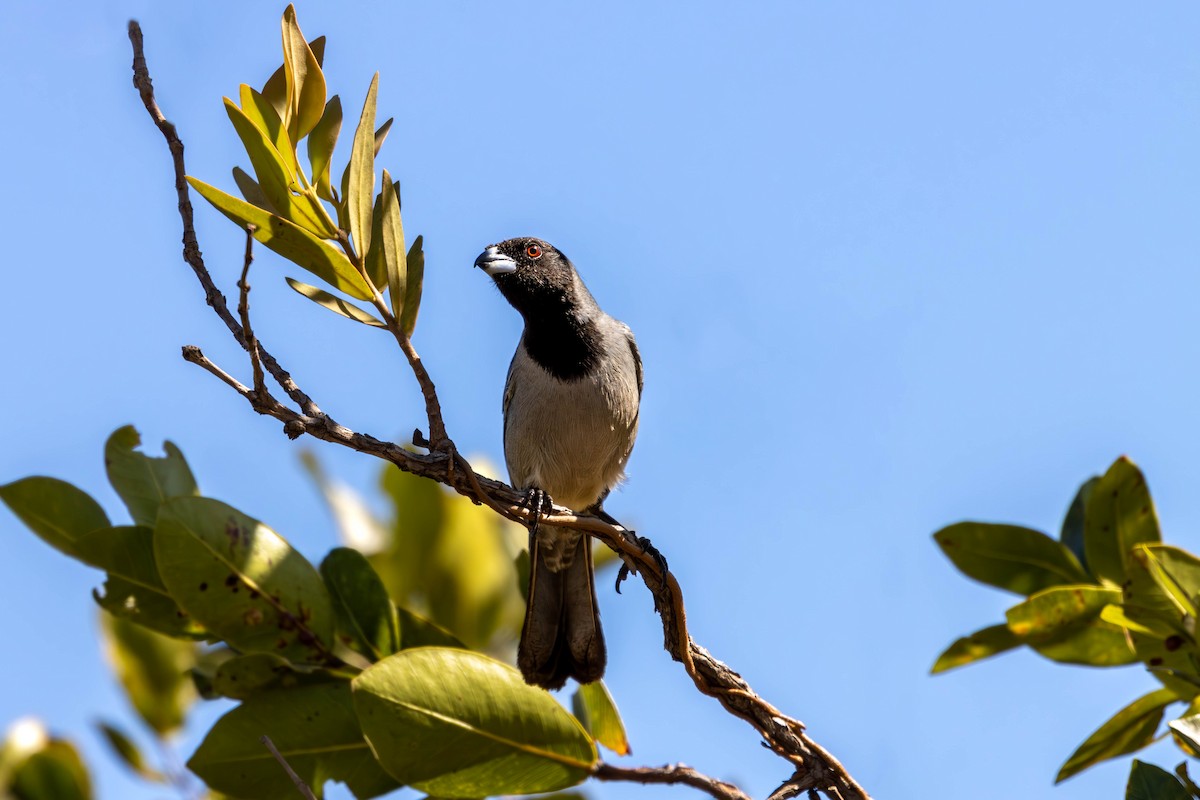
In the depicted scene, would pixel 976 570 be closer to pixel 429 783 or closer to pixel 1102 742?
pixel 1102 742

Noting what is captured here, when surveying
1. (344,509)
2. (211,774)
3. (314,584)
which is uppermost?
(344,509)

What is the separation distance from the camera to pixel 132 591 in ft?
9.16

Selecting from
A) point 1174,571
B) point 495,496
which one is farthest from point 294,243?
point 1174,571

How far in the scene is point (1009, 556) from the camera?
7.07 feet

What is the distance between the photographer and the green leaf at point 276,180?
2.43 metres

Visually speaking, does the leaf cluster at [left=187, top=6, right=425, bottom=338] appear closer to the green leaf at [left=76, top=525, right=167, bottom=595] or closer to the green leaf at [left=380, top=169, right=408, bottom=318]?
the green leaf at [left=380, top=169, right=408, bottom=318]

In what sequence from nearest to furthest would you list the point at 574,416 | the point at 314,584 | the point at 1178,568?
the point at 1178,568 < the point at 314,584 < the point at 574,416

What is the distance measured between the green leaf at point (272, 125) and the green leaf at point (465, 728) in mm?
1141

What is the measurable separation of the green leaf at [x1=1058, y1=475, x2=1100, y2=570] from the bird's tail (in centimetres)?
148

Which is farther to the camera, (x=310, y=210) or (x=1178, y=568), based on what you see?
(x=310, y=210)

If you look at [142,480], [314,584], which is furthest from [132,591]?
[314,584]

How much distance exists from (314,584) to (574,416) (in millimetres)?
Answer: 2359

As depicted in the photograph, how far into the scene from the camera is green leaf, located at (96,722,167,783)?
2898 millimetres

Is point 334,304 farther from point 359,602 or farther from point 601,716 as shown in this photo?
point 601,716
